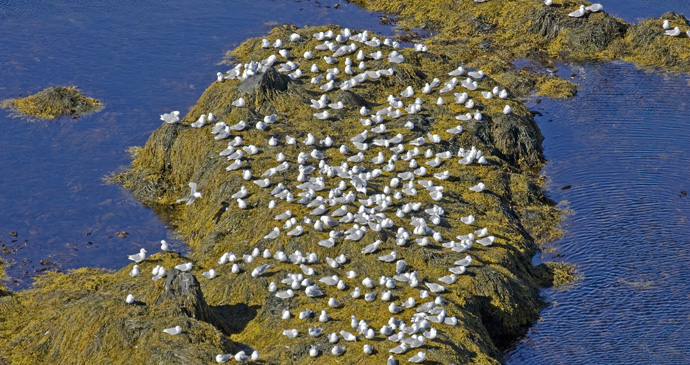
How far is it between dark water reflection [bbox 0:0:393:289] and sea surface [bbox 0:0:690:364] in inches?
2.9

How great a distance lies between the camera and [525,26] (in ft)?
146

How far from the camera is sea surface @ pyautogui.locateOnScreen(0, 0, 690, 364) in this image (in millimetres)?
26406

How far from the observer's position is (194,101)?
39.9 m

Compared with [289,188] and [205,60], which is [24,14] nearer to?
[205,60]

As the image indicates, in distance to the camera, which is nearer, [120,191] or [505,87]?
[120,191]

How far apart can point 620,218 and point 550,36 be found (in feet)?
51.1

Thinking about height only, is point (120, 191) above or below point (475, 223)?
below

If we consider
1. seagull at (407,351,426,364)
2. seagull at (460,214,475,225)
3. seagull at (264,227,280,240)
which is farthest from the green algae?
seagull at (264,227,280,240)

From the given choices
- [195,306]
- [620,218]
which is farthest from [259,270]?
[620,218]

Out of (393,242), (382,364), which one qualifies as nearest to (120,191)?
(393,242)

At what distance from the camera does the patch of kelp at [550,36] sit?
42281 millimetres

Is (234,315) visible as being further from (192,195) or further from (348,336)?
(192,195)

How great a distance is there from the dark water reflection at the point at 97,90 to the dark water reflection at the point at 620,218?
11.5m

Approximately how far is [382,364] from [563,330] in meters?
5.95
